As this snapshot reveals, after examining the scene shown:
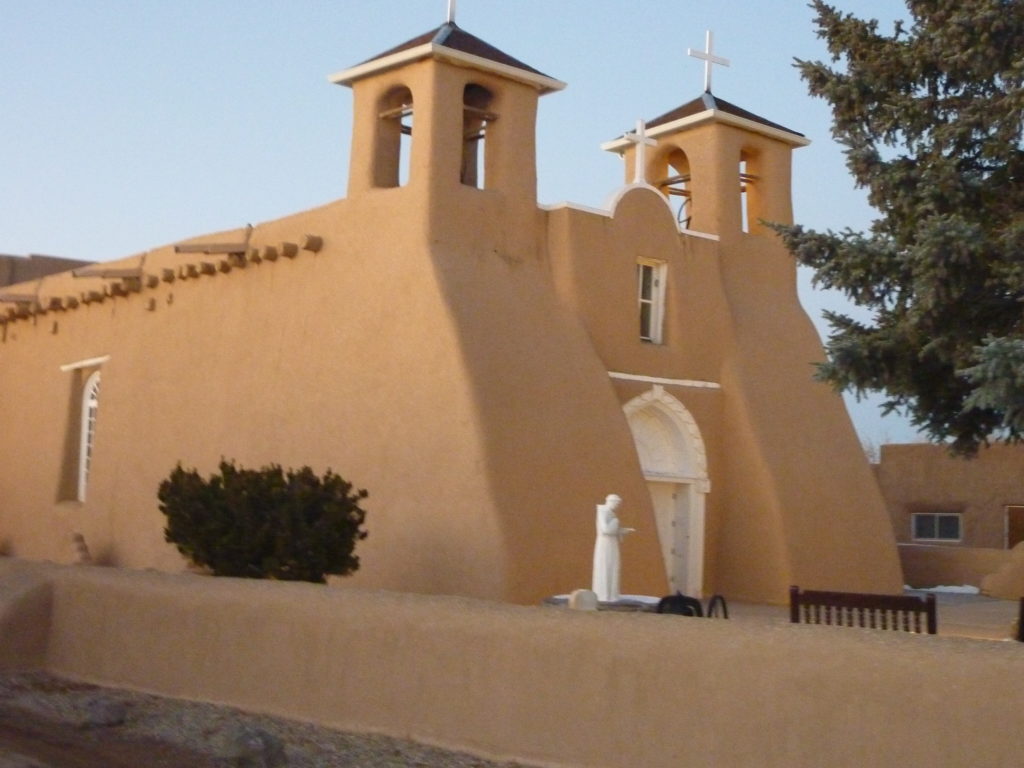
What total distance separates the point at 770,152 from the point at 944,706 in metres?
16.3

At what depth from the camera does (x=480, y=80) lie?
60.4ft

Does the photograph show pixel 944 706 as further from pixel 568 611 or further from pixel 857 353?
pixel 857 353

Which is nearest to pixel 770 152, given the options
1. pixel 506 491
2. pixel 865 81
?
pixel 506 491

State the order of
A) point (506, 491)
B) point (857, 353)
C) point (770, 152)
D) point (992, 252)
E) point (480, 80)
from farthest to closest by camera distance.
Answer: point (770, 152)
point (480, 80)
point (506, 491)
point (857, 353)
point (992, 252)

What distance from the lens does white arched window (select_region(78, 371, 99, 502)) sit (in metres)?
24.0

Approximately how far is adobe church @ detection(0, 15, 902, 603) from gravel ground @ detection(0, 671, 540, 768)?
209 inches

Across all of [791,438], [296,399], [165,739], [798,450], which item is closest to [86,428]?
[296,399]

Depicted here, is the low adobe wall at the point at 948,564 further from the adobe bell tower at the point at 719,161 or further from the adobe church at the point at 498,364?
the adobe bell tower at the point at 719,161

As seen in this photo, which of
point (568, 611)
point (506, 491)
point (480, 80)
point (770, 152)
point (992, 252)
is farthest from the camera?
point (770, 152)

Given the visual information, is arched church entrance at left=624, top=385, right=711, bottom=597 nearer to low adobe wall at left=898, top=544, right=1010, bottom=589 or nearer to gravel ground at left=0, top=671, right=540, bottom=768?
low adobe wall at left=898, top=544, right=1010, bottom=589

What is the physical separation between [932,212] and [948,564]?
13.9 m

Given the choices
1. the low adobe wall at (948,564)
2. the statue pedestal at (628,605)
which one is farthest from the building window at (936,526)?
the statue pedestal at (628,605)

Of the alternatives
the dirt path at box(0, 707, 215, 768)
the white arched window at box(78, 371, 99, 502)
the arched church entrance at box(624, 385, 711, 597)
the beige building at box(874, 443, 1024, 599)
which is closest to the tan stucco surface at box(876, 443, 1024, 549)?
the beige building at box(874, 443, 1024, 599)

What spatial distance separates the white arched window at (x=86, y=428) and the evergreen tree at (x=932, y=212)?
51.9 feet
